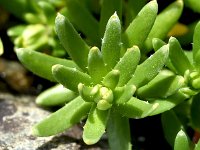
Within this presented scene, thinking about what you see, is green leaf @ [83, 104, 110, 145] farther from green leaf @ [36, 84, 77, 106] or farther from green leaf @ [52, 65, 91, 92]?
green leaf @ [36, 84, 77, 106]

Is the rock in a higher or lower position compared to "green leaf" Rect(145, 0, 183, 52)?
lower

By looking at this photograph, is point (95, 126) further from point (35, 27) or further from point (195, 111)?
point (35, 27)

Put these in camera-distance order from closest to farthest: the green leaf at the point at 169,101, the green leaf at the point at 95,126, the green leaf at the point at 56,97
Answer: the green leaf at the point at 95,126 → the green leaf at the point at 169,101 → the green leaf at the point at 56,97

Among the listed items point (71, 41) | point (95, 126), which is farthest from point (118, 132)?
point (71, 41)

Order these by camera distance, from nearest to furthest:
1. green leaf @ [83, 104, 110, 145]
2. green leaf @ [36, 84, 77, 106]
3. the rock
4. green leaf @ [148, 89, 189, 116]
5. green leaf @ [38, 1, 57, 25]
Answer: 1. green leaf @ [83, 104, 110, 145]
2. green leaf @ [148, 89, 189, 116]
3. the rock
4. green leaf @ [36, 84, 77, 106]
5. green leaf @ [38, 1, 57, 25]

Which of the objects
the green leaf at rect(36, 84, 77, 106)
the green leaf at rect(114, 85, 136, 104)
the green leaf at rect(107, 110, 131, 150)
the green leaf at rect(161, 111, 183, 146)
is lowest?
the green leaf at rect(161, 111, 183, 146)

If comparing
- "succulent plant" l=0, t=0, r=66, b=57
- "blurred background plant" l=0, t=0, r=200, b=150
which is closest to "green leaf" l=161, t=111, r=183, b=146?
"blurred background plant" l=0, t=0, r=200, b=150

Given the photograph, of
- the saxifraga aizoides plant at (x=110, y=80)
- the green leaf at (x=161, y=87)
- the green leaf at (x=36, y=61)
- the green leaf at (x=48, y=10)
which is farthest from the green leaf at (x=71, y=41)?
the green leaf at (x=48, y=10)

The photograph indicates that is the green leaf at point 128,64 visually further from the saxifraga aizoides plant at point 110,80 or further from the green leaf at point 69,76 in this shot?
the green leaf at point 69,76
